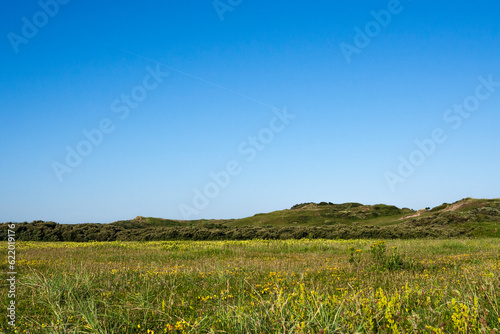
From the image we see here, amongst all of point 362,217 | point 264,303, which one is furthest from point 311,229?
point 264,303

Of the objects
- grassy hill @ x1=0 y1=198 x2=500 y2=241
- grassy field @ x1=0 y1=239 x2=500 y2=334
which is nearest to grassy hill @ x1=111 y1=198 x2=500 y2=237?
grassy hill @ x1=0 y1=198 x2=500 y2=241

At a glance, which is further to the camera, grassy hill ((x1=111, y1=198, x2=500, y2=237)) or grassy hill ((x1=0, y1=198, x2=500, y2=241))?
grassy hill ((x1=111, y1=198, x2=500, y2=237))

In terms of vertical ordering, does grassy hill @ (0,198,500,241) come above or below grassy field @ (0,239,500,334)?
above

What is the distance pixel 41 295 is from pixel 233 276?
4.34 metres

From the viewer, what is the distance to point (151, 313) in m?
5.58

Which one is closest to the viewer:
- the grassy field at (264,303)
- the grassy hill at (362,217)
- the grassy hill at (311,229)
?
the grassy field at (264,303)

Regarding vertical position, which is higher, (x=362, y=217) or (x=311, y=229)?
(x=362, y=217)

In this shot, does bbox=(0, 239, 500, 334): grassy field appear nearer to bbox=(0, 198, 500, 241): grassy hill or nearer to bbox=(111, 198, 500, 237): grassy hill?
bbox=(0, 198, 500, 241): grassy hill

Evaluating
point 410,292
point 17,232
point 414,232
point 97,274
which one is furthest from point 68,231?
point 410,292

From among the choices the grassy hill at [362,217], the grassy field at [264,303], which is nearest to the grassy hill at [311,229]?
the grassy hill at [362,217]

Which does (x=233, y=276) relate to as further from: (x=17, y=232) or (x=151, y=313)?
(x=17, y=232)

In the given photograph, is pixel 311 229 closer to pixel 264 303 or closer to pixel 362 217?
pixel 362 217

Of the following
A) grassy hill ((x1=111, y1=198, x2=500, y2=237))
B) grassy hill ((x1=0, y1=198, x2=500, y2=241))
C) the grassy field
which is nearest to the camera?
the grassy field

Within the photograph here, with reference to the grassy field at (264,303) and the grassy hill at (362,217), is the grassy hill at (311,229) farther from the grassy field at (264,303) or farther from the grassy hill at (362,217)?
the grassy field at (264,303)
